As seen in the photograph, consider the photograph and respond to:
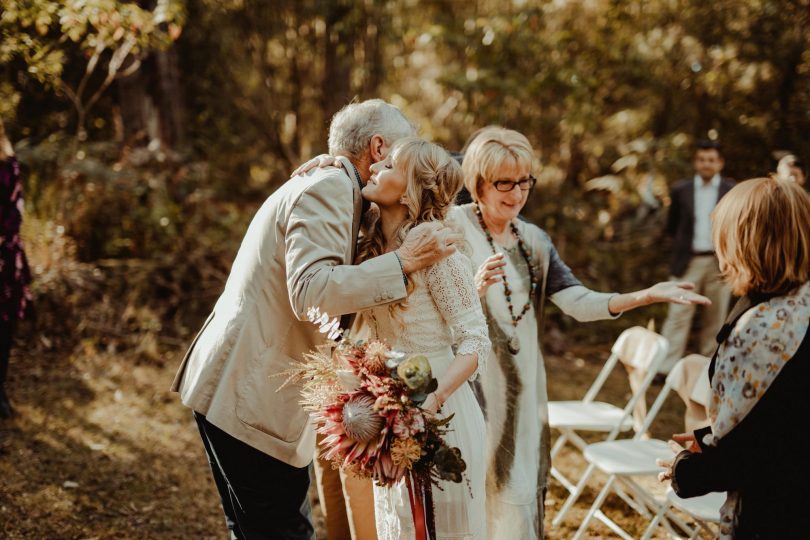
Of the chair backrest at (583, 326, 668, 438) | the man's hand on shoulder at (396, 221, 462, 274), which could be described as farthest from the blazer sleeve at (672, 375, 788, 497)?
the chair backrest at (583, 326, 668, 438)

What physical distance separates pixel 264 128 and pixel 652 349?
982 centimetres

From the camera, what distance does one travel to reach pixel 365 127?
244cm

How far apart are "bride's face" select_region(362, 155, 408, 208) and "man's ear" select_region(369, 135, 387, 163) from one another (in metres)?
0.10

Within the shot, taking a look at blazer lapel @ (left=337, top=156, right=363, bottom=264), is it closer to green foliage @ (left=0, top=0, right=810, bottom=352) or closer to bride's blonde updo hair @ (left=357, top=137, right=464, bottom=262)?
bride's blonde updo hair @ (left=357, top=137, right=464, bottom=262)

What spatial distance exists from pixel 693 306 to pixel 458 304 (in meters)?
5.47

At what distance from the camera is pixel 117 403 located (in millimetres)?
5547

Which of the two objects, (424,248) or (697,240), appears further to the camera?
(697,240)

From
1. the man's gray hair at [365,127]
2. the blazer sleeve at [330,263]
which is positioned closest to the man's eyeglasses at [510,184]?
the man's gray hair at [365,127]

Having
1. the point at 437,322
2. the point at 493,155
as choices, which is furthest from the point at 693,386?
the point at 437,322

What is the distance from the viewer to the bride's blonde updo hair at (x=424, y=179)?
7.34 feet

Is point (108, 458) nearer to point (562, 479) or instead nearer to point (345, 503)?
point (345, 503)

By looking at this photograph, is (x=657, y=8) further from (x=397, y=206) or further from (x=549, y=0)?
(x=397, y=206)

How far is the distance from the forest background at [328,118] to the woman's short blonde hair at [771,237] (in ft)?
16.5

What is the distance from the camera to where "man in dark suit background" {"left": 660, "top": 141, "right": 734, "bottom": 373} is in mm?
6773
